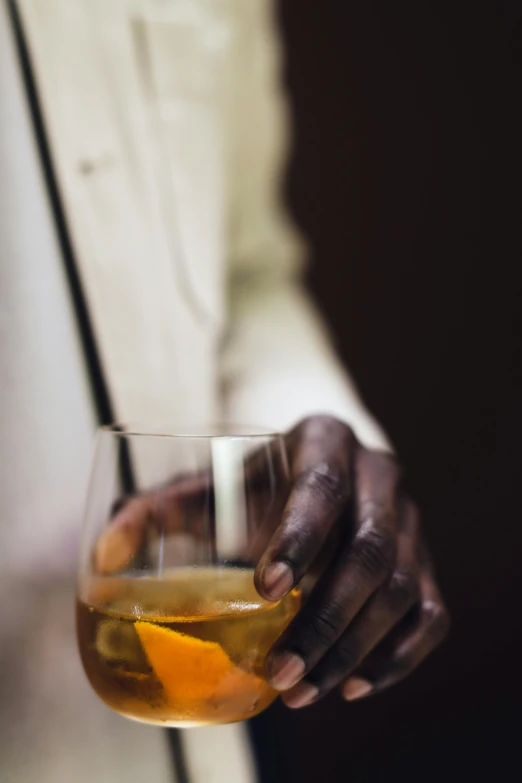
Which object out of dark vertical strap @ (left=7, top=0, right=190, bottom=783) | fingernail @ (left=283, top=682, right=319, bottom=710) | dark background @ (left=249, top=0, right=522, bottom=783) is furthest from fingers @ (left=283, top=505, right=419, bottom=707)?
dark background @ (left=249, top=0, right=522, bottom=783)

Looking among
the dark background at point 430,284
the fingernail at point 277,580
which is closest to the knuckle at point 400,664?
the fingernail at point 277,580

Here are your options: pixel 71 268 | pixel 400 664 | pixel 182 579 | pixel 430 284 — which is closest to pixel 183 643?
pixel 182 579

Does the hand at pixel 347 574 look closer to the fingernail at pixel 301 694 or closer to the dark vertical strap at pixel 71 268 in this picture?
the fingernail at pixel 301 694

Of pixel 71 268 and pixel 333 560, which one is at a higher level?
pixel 71 268

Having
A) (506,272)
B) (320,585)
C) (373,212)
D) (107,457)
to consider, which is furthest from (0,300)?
(506,272)

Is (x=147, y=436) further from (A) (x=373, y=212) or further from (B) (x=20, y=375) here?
(A) (x=373, y=212)

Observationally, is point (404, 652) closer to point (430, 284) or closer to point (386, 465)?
point (386, 465)
